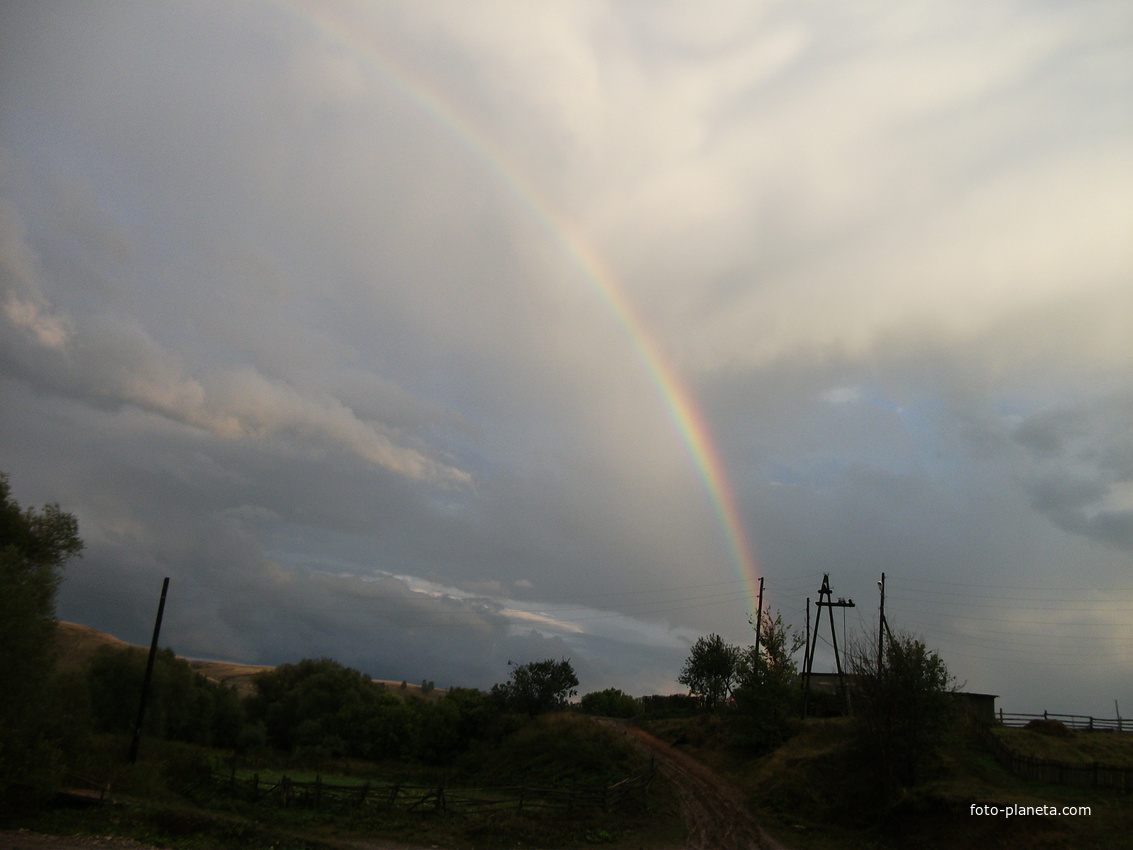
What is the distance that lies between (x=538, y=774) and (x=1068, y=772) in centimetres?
3159

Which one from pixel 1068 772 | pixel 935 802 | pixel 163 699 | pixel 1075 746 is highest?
pixel 1075 746

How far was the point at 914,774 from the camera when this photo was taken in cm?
3091

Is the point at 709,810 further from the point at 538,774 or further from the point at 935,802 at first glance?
the point at 538,774

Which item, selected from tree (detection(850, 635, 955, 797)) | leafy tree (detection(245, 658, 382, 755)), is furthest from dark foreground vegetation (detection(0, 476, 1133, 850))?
leafy tree (detection(245, 658, 382, 755))

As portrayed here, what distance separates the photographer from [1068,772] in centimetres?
2911

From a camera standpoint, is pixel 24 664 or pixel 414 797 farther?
pixel 414 797

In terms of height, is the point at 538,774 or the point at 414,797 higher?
the point at 414,797

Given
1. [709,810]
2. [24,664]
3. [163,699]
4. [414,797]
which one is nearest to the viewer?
[24,664]

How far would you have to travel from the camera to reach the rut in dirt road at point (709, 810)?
2866 centimetres

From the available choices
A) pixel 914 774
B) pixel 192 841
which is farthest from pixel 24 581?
pixel 914 774

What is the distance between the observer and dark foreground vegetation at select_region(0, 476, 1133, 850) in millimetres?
26094

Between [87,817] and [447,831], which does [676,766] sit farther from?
[87,817]

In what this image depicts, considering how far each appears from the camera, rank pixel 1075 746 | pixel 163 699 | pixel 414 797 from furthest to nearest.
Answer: pixel 163 699
pixel 1075 746
pixel 414 797

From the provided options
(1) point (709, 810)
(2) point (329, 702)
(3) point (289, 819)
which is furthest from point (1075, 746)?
(2) point (329, 702)
